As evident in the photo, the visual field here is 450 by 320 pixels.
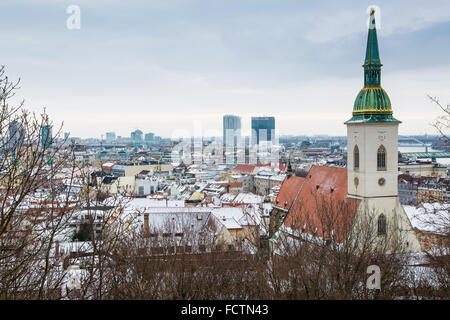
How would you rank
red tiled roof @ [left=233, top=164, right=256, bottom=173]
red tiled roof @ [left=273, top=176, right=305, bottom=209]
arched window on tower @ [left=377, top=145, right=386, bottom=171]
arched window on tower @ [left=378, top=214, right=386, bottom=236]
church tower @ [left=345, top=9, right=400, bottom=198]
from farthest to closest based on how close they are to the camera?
red tiled roof @ [left=233, top=164, right=256, bottom=173], red tiled roof @ [left=273, top=176, right=305, bottom=209], arched window on tower @ [left=377, top=145, right=386, bottom=171], church tower @ [left=345, top=9, right=400, bottom=198], arched window on tower @ [left=378, top=214, right=386, bottom=236]

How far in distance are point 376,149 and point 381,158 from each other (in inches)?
27.5

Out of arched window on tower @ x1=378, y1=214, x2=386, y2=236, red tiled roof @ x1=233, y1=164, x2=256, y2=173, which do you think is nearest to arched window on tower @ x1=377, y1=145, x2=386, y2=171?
arched window on tower @ x1=378, y1=214, x2=386, y2=236

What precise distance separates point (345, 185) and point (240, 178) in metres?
73.5

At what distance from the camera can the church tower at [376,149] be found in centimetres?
2764

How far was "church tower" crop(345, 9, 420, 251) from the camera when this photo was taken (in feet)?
90.7

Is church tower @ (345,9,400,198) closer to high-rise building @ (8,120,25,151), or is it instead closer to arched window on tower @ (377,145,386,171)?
arched window on tower @ (377,145,386,171)

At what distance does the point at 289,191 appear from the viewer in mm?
37656

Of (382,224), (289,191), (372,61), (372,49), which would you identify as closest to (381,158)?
(382,224)

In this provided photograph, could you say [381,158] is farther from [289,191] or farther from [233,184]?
[233,184]

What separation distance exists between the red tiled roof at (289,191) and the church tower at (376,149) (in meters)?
8.48

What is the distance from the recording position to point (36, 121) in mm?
8164

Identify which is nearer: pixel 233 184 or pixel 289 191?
pixel 289 191

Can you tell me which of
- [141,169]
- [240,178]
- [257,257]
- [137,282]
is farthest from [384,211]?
[141,169]
